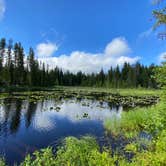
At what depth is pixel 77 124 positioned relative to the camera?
62.4 ft

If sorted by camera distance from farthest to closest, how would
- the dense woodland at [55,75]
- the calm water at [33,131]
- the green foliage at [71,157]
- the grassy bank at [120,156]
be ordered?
the dense woodland at [55,75] → the calm water at [33,131] → the green foliage at [71,157] → the grassy bank at [120,156]

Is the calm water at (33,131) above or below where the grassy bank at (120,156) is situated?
below

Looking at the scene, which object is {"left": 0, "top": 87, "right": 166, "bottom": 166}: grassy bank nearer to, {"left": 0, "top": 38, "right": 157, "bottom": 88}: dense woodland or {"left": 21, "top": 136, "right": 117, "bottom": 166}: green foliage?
{"left": 21, "top": 136, "right": 117, "bottom": 166}: green foliage

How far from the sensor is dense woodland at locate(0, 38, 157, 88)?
61806mm

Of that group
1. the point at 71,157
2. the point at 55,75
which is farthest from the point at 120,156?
the point at 55,75

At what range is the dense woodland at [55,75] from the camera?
61806mm

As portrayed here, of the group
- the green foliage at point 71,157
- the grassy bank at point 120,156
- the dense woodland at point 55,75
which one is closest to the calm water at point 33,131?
the grassy bank at point 120,156

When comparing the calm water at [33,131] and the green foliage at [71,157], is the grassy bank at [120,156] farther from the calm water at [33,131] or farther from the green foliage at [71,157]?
the calm water at [33,131]

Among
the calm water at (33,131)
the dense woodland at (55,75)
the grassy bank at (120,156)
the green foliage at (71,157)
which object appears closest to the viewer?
the grassy bank at (120,156)

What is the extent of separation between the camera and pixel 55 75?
10069 centimetres

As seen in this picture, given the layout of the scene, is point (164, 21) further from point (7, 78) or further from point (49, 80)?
point (49, 80)

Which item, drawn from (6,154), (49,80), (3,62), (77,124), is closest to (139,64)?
(49,80)

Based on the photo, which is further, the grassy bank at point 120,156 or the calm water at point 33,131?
the calm water at point 33,131

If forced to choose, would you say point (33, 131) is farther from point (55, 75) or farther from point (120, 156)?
point (55, 75)
